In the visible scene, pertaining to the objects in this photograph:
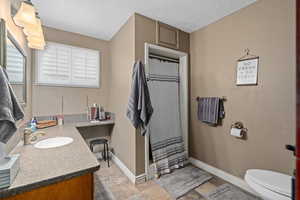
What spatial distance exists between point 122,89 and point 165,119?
917 mm

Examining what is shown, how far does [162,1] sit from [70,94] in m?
2.13

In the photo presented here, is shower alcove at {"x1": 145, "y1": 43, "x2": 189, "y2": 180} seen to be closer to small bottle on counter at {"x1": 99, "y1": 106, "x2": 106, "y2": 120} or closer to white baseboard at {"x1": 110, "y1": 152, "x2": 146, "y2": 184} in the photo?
white baseboard at {"x1": 110, "y1": 152, "x2": 146, "y2": 184}

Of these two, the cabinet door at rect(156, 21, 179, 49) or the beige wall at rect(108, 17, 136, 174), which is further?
the cabinet door at rect(156, 21, 179, 49)

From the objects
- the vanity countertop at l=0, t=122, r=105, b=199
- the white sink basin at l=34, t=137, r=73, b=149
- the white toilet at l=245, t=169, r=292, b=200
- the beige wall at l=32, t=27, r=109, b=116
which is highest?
the beige wall at l=32, t=27, r=109, b=116

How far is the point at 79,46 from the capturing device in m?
2.49

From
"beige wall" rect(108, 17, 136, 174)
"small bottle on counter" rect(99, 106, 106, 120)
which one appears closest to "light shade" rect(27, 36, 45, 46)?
"beige wall" rect(108, 17, 136, 174)

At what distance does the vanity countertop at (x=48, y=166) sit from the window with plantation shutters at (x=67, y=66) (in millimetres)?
1425

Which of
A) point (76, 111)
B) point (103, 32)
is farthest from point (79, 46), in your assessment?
point (76, 111)

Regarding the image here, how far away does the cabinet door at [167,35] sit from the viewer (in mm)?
2088

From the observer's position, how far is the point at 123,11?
185 cm

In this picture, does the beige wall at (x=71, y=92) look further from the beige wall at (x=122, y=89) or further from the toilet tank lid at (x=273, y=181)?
the toilet tank lid at (x=273, y=181)

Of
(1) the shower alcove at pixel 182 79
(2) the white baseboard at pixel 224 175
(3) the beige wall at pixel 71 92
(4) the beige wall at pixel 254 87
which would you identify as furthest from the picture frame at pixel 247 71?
(3) the beige wall at pixel 71 92

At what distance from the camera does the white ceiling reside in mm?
1685

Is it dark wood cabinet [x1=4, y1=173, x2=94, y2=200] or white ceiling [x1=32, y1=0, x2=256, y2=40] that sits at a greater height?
white ceiling [x1=32, y1=0, x2=256, y2=40]
